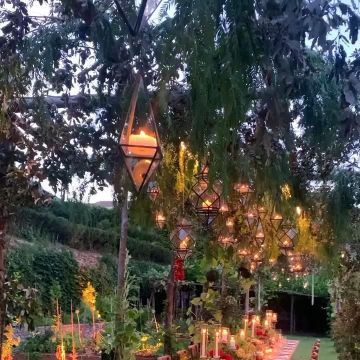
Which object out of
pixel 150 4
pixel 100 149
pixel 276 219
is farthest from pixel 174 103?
pixel 276 219

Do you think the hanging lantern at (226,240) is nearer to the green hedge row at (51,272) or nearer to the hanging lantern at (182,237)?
the hanging lantern at (182,237)

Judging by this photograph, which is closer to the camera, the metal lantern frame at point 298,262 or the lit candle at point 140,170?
the lit candle at point 140,170

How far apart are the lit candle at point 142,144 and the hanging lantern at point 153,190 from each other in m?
0.89

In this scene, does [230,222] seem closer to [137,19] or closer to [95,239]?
[137,19]

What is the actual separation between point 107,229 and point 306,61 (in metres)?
13.3

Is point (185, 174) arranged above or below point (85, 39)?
below

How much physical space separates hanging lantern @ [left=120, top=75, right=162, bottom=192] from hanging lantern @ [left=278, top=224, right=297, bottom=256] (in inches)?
142

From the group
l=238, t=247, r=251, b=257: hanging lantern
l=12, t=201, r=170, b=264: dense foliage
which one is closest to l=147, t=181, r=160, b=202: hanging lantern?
l=238, t=247, r=251, b=257: hanging lantern

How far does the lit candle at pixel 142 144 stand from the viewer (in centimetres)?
217

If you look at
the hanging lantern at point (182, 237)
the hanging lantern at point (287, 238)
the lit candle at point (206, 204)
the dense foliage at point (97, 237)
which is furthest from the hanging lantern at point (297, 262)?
the dense foliage at point (97, 237)

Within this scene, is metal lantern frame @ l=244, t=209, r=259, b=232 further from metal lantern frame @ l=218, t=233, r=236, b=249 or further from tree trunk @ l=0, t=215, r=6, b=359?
tree trunk @ l=0, t=215, r=6, b=359

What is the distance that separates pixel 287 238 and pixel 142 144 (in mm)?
4112

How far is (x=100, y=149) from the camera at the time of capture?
374 cm

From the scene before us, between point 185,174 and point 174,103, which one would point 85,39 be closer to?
point 174,103
